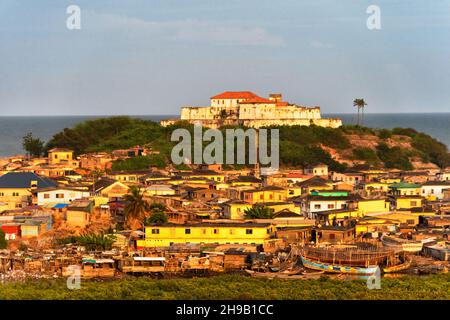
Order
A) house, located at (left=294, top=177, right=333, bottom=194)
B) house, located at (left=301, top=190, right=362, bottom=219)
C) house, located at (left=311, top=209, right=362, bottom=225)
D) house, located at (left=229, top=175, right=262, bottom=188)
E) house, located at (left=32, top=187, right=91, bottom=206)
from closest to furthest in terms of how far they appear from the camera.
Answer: house, located at (left=311, top=209, right=362, bottom=225) → house, located at (left=301, top=190, right=362, bottom=219) → house, located at (left=32, top=187, right=91, bottom=206) → house, located at (left=294, top=177, right=333, bottom=194) → house, located at (left=229, top=175, right=262, bottom=188)

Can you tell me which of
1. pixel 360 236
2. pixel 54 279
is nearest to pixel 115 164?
pixel 360 236

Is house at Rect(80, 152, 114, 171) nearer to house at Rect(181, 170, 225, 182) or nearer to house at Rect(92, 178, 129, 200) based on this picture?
house at Rect(181, 170, 225, 182)

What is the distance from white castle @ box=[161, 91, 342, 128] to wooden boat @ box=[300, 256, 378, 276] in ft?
105

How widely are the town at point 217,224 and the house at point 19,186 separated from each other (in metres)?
0.05

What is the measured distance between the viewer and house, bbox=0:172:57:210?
39.6 metres

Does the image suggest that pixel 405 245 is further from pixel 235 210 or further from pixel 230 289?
pixel 230 289

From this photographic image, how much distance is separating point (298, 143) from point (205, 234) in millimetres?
27704

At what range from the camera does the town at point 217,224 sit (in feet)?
96.3

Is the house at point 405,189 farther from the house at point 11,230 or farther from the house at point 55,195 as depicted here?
the house at point 11,230

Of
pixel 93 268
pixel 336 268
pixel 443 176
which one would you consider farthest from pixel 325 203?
pixel 443 176

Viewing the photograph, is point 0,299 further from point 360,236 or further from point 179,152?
point 179,152

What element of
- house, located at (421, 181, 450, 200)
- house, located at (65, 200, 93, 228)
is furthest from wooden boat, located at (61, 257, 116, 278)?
house, located at (421, 181, 450, 200)

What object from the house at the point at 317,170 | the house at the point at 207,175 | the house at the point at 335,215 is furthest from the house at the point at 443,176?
the house at the point at 335,215

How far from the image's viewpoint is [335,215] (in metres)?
36.4
